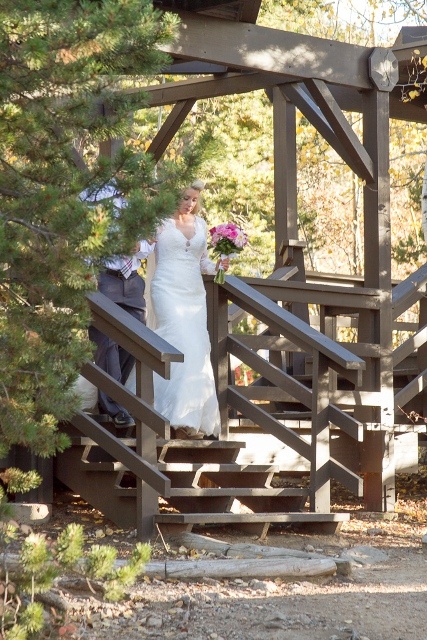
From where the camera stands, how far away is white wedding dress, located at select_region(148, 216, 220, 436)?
762 centimetres

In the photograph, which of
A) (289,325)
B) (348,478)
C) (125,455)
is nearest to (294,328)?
(289,325)

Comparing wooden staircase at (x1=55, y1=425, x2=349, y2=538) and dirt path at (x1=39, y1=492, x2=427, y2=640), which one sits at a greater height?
wooden staircase at (x1=55, y1=425, x2=349, y2=538)

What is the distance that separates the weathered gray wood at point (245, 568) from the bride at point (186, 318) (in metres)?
1.80

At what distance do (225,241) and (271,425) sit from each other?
4.65 ft

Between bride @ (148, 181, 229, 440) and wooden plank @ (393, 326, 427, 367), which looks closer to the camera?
bride @ (148, 181, 229, 440)

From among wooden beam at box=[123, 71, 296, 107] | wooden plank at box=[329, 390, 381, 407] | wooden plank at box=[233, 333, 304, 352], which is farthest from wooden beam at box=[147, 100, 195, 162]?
wooden plank at box=[329, 390, 381, 407]

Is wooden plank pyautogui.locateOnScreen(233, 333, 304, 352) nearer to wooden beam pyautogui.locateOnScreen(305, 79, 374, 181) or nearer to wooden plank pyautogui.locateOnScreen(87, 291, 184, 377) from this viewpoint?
wooden beam pyautogui.locateOnScreen(305, 79, 374, 181)

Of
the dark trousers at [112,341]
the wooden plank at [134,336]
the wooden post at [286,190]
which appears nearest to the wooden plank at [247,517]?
the wooden plank at [134,336]

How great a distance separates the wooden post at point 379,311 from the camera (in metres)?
8.70

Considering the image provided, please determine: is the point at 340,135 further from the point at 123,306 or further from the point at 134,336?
the point at 134,336

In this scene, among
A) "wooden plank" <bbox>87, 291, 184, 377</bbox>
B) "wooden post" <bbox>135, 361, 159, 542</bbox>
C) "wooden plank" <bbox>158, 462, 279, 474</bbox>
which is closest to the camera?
"wooden plank" <bbox>87, 291, 184, 377</bbox>

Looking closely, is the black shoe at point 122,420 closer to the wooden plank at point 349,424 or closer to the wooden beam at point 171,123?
Result: the wooden plank at point 349,424

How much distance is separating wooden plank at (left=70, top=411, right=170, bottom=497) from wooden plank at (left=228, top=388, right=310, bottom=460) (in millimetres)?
1387

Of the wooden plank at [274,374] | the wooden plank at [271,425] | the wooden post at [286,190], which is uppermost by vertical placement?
the wooden post at [286,190]
